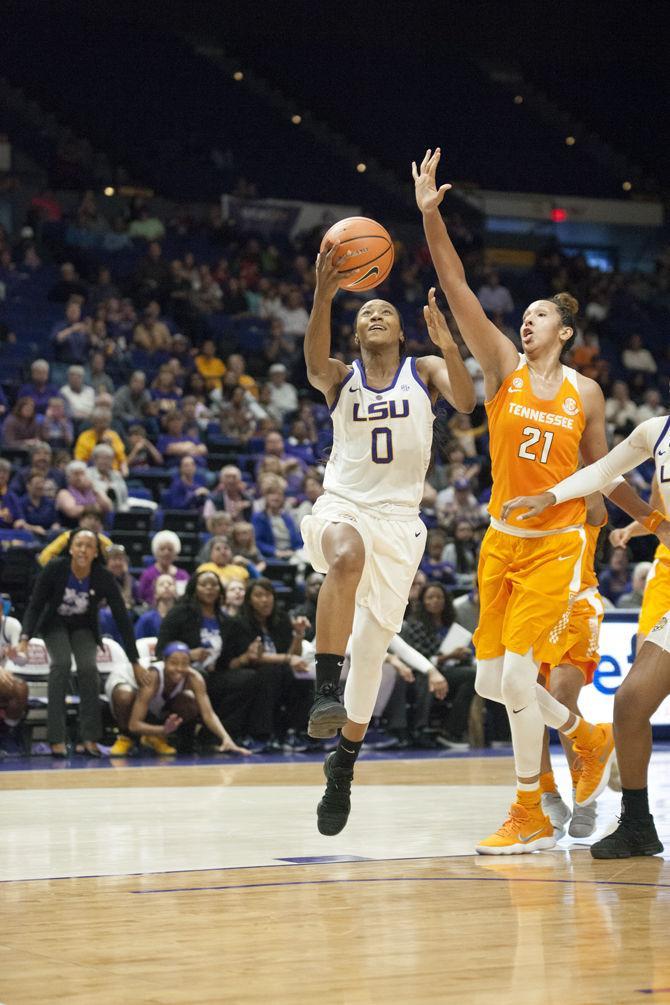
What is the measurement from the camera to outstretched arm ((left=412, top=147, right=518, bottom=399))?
6527 millimetres

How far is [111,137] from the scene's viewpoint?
25.3 meters

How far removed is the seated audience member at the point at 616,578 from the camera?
15602 mm

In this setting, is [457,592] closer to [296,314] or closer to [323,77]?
[296,314]

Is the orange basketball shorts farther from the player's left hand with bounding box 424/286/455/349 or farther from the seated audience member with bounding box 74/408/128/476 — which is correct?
the seated audience member with bounding box 74/408/128/476

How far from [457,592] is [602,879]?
8.93m

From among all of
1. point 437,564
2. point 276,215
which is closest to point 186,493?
point 437,564

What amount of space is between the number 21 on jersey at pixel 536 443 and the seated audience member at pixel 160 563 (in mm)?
6649

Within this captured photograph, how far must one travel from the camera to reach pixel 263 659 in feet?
39.7

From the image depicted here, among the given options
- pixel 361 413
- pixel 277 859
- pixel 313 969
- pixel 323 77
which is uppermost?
pixel 323 77

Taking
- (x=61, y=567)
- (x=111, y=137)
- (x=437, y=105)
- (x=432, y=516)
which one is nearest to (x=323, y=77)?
(x=437, y=105)

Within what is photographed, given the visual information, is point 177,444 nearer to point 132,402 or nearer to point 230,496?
point 132,402

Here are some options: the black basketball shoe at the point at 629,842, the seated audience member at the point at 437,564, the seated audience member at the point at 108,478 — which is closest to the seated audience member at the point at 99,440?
the seated audience member at the point at 108,478

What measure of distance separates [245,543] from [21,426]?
2.95 metres

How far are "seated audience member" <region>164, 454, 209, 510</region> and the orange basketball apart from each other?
8.50 meters
